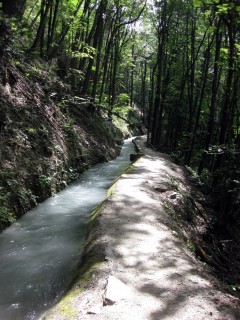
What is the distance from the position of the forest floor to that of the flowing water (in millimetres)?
441

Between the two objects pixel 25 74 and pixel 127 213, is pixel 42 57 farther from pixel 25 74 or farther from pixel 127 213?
pixel 127 213

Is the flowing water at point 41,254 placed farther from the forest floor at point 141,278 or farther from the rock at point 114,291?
the rock at point 114,291

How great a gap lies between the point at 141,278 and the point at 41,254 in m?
2.34

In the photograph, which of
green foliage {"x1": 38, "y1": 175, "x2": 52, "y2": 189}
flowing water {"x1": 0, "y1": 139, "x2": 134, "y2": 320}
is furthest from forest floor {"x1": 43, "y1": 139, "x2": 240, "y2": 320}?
green foliage {"x1": 38, "y1": 175, "x2": 52, "y2": 189}

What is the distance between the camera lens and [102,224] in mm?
6883

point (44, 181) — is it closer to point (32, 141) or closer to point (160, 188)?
point (32, 141)

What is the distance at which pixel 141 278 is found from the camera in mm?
4586

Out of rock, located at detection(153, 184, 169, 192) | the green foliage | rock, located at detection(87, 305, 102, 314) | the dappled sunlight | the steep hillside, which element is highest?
the steep hillside

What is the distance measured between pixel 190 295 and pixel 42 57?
1559cm

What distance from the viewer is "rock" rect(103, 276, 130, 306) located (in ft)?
12.9

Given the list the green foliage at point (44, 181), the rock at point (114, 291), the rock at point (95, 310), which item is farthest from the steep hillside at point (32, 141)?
the rock at point (95, 310)

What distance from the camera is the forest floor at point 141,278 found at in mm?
3824

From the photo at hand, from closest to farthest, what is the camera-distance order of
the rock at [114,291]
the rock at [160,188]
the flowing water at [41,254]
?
the rock at [114,291], the flowing water at [41,254], the rock at [160,188]

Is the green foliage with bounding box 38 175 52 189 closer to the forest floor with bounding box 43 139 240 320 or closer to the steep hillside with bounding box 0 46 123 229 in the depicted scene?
the steep hillside with bounding box 0 46 123 229
